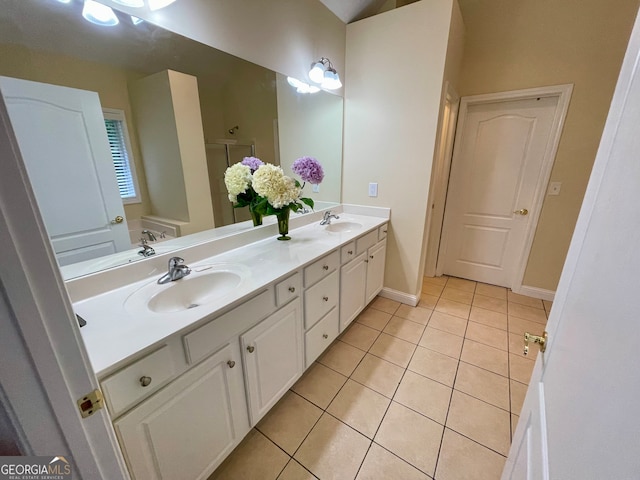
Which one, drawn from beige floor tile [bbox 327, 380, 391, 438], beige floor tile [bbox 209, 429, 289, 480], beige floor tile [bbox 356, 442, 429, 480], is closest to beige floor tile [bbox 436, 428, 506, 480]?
beige floor tile [bbox 356, 442, 429, 480]

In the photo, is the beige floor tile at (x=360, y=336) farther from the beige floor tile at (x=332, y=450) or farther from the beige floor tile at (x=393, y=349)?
the beige floor tile at (x=332, y=450)

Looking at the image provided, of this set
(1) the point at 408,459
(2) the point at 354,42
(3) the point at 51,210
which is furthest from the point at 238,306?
(2) the point at 354,42

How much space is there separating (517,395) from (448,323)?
0.72 metres

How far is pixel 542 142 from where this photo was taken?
92.4 inches

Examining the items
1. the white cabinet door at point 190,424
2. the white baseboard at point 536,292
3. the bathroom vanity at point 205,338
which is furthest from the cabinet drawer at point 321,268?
the white baseboard at point 536,292

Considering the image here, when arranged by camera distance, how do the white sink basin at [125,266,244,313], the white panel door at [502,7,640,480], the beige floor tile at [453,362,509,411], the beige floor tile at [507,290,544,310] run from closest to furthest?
the white panel door at [502,7,640,480] < the white sink basin at [125,266,244,313] < the beige floor tile at [453,362,509,411] < the beige floor tile at [507,290,544,310]

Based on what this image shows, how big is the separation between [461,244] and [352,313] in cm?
172

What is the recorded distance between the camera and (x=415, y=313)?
7.88 ft

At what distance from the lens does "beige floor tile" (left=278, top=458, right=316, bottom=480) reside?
1.17 m

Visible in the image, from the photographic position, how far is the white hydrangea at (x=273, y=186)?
57.7 inches

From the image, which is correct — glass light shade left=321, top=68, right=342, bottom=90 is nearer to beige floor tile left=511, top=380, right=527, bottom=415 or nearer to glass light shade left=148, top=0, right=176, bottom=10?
glass light shade left=148, top=0, right=176, bottom=10

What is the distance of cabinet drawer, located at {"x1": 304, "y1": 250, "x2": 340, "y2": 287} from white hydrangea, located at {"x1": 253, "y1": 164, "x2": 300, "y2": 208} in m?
0.41

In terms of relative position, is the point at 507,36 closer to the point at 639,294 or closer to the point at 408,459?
the point at 639,294

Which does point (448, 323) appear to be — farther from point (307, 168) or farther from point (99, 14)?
point (99, 14)
